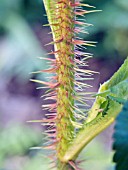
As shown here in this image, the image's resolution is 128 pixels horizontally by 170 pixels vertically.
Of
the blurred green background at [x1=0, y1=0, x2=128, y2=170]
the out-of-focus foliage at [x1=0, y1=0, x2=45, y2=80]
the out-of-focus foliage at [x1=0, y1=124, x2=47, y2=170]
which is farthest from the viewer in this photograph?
the out-of-focus foliage at [x1=0, y1=0, x2=45, y2=80]

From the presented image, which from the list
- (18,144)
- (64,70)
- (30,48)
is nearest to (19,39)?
(30,48)

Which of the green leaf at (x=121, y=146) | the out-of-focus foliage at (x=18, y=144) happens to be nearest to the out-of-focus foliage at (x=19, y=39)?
the out-of-focus foliage at (x=18, y=144)

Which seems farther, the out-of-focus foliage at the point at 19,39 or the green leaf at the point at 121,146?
the out-of-focus foliage at the point at 19,39

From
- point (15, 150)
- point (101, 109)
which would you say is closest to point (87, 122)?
point (101, 109)

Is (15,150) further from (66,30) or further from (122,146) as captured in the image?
(122,146)

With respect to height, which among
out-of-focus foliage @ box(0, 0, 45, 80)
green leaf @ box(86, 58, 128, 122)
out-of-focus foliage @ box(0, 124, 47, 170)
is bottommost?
out-of-focus foliage @ box(0, 124, 47, 170)

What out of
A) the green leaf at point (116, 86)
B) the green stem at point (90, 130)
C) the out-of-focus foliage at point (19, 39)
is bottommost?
the out-of-focus foliage at point (19, 39)

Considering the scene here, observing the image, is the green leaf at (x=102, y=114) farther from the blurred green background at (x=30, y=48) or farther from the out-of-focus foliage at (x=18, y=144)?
the blurred green background at (x=30, y=48)

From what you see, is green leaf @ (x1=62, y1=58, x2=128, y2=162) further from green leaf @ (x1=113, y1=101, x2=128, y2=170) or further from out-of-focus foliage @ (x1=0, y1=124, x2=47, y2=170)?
out-of-focus foliage @ (x1=0, y1=124, x2=47, y2=170)

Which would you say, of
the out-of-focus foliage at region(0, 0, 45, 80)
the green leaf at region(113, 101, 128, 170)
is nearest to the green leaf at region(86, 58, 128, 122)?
the green leaf at region(113, 101, 128, 170)

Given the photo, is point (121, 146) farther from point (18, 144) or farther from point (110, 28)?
point (110, 28)

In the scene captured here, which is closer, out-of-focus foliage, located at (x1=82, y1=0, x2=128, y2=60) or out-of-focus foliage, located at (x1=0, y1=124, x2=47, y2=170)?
out-of-focus foliage, located at (x1=0, y1=124, x2=47, y2=170)
